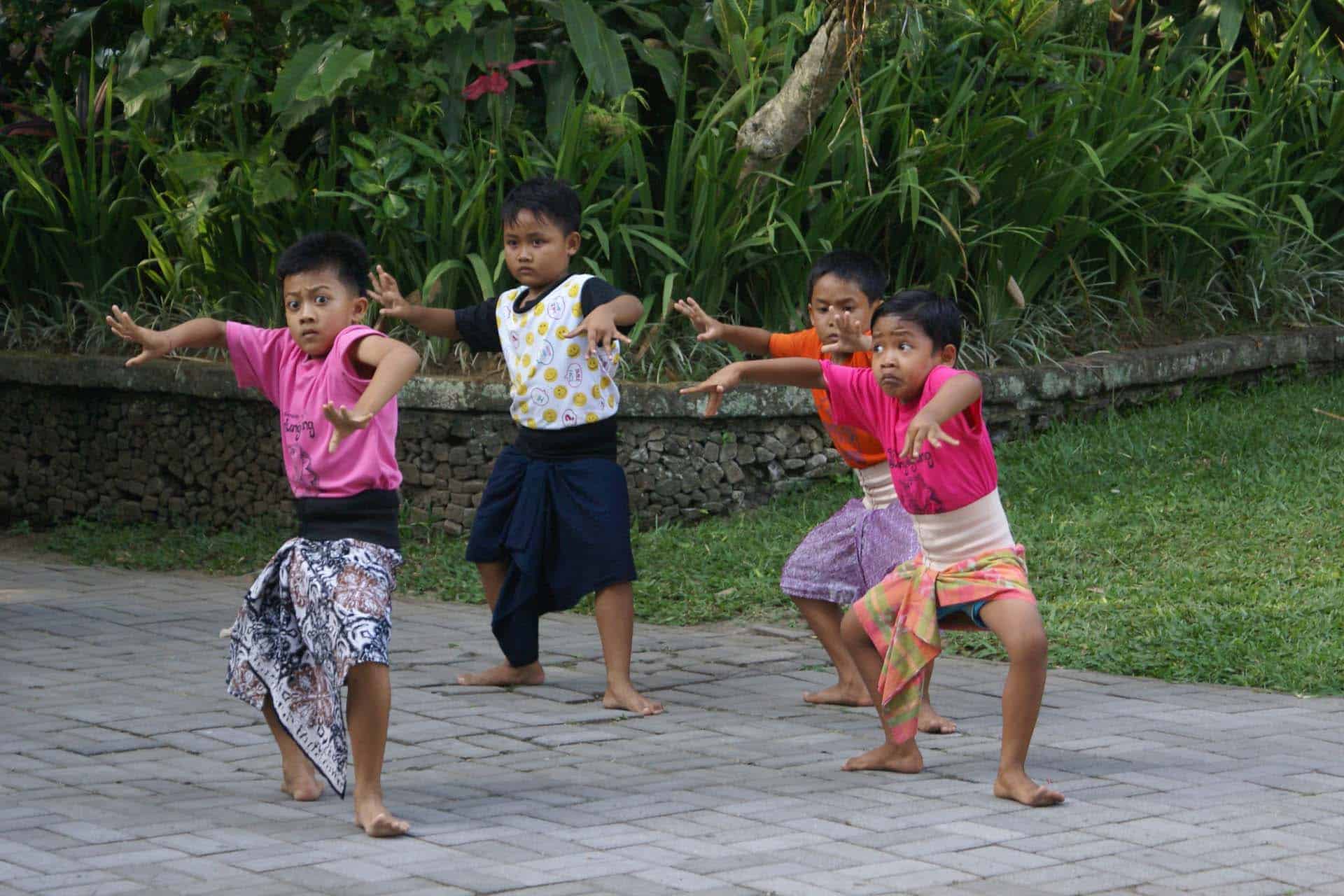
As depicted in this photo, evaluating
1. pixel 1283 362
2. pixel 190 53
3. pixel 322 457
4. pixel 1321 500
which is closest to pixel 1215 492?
pixel 1321 500

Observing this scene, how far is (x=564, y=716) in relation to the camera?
5.58 metres

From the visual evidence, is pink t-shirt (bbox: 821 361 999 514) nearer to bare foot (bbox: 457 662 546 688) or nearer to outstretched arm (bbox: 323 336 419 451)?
outstretched arm (bbox: 323 336 419 451)

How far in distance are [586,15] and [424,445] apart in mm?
2407

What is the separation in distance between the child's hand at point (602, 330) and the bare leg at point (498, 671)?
0.88 meters

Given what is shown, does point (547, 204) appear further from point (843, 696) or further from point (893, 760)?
point (893, 760)

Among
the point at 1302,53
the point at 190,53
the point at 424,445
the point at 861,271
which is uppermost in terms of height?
the point at 1302,53

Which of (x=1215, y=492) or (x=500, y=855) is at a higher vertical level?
(x=1215, y=492)

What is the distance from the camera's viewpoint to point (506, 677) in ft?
19.7

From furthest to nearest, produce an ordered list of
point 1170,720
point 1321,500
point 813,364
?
1. point 1321,500
2. point 1170,720
3. point 813,364

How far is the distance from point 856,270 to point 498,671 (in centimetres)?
181

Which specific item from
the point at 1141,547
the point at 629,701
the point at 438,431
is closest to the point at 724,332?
the point at 629,701

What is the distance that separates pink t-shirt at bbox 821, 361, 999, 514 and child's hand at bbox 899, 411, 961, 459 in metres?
0.23

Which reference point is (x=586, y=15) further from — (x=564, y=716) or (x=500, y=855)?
(x=500, y=855)

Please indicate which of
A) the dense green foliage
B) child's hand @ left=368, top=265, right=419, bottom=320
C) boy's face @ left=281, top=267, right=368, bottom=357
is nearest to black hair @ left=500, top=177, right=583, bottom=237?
child's hand @ left=368, top=265, right=419, bottom=320
